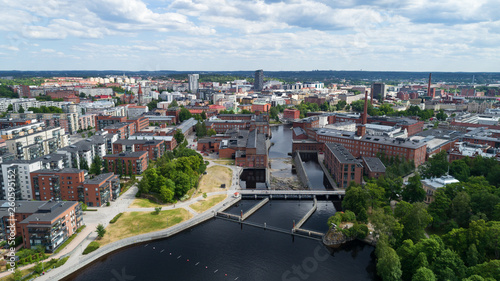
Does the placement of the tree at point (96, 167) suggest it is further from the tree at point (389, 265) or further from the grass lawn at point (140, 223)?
the tree at point (389, 265)

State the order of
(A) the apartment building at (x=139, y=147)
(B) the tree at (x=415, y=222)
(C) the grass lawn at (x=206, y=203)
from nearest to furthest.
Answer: (B) the tree at (x=415, y=222) → (C) the grass lawn at (x=206, y=203) → (A) the apartment building at (x=139, y=147)

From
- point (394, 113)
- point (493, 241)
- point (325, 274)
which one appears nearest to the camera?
point (493, 241)

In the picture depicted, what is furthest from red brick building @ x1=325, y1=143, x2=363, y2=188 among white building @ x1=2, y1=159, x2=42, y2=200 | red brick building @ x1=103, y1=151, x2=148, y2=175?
white building @ x1=2, y1=159, x2=42, y2=200

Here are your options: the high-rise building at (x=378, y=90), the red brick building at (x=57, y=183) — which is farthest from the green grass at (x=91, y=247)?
the high-rise building at (x=378, y=90)

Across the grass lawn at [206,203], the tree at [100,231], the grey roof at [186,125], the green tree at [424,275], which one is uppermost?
the grey roof at [186,125]

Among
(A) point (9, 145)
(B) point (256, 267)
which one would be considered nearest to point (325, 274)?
(B) point (256, 267)

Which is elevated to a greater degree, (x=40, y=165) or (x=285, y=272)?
(x=40, y=165)

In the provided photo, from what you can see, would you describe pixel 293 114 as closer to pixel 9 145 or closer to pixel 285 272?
pixel 9 145

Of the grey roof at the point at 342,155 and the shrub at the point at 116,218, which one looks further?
the grey roof at the point at 342,155
